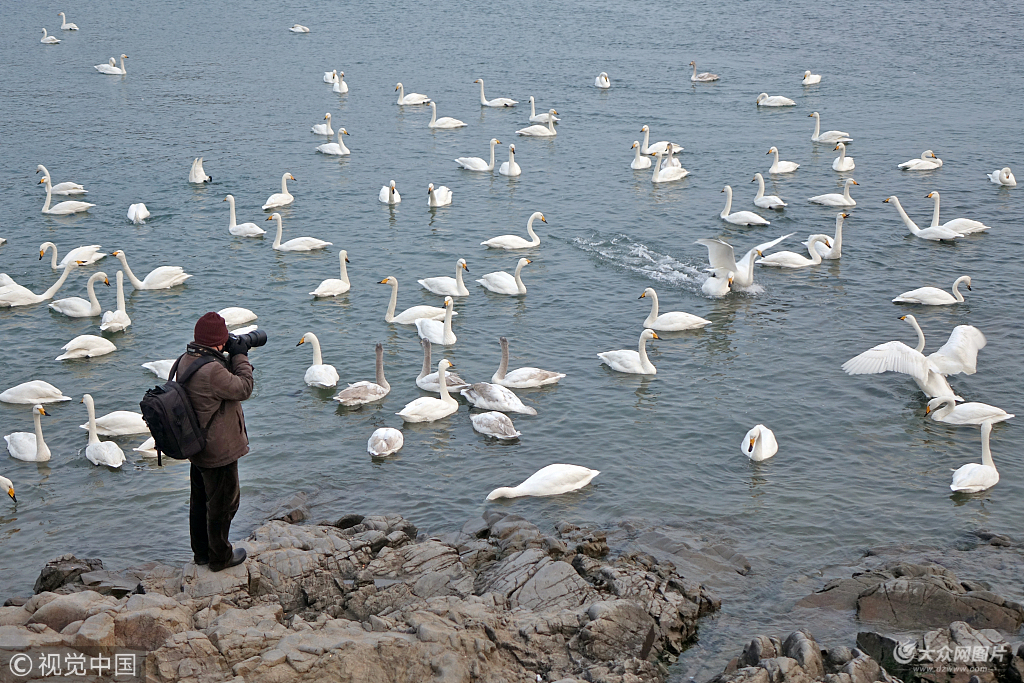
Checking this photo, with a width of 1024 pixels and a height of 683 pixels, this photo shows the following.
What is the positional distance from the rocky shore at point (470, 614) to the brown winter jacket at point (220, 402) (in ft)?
4.08

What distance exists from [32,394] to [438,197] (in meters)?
12.3

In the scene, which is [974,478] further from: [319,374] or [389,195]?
[389,195]

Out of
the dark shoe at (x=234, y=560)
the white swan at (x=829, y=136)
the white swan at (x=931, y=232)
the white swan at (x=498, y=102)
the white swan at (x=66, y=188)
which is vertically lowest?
the dark shoe at (x=234, y=560)

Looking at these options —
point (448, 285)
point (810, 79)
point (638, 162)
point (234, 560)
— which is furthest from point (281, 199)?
point (810, 79)

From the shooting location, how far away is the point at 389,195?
2473 centimetres

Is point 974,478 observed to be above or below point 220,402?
below

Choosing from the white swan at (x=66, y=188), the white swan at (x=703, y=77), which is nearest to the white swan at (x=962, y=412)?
the white swan at (x=66, y=188)

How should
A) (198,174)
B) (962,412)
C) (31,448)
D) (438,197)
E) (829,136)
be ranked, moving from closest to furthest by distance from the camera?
(31,448), (962,412), (438,197), (198,174), (829,136)

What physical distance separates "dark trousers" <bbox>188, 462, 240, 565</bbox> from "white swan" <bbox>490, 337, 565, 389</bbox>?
7.50 metres

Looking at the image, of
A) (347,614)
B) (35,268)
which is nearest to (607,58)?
(35,268)

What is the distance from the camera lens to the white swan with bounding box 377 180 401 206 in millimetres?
24703

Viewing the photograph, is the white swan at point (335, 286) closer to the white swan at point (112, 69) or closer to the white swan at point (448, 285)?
the white swan at point (448, 285)

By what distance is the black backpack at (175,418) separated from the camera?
293 inches

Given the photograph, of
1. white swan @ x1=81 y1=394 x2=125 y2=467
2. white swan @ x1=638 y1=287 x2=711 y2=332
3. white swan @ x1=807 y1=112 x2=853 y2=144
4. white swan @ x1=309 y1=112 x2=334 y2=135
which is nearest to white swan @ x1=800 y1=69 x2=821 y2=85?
white swan @ x1=807 y1=112 x2=853 y2=144
